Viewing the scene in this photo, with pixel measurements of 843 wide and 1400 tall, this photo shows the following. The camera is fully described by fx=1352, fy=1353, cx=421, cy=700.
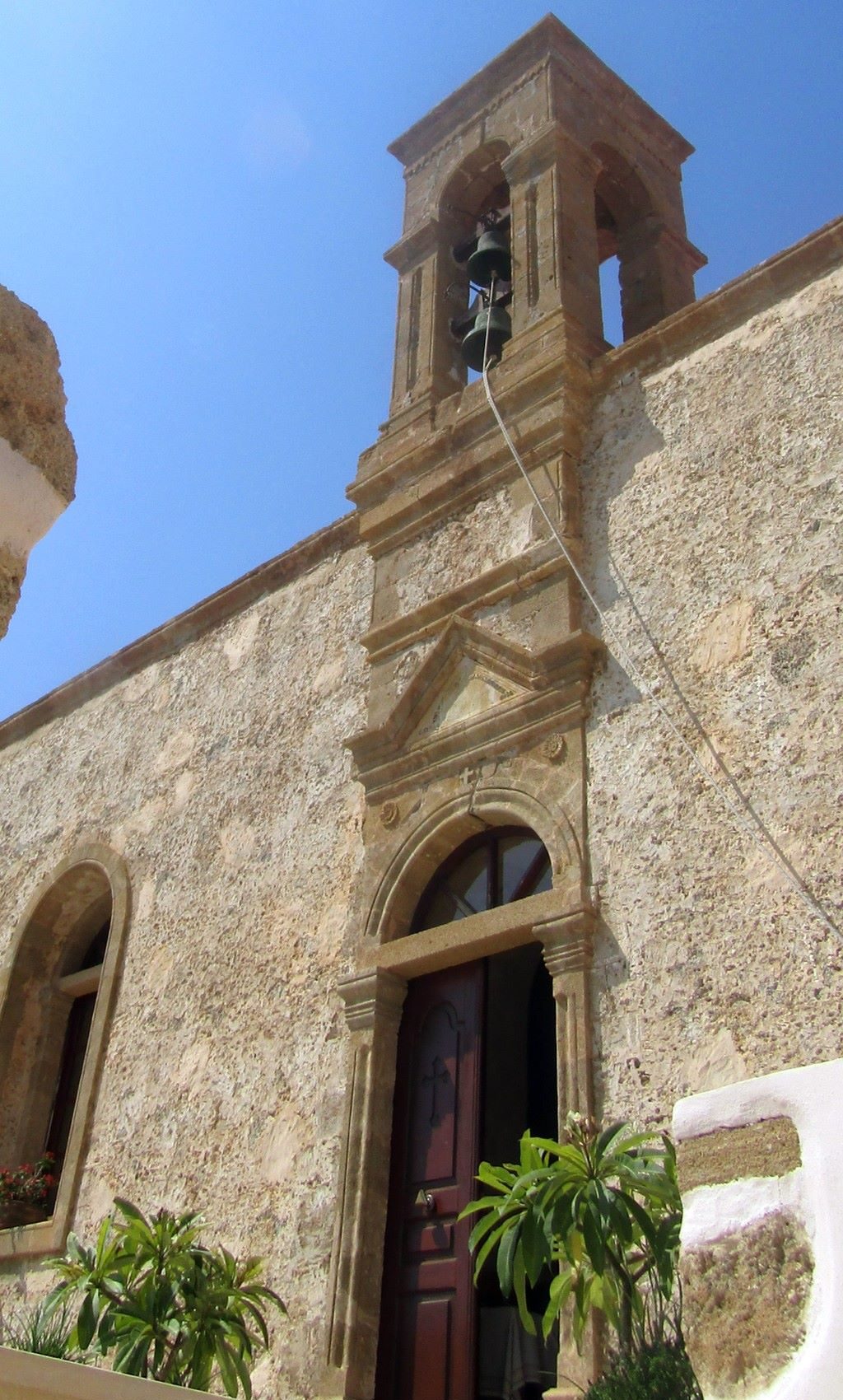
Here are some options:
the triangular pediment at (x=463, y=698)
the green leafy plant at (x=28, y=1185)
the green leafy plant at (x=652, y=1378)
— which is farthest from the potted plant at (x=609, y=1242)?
the green leafy plant at (x=28, y=1185)

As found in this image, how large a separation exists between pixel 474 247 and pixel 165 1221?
6010 millimetres

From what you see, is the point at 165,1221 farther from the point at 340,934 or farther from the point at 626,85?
the point at 626,85

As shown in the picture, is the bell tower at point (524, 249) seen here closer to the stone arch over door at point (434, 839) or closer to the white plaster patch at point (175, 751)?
the stone arch over door at point (434, 839)

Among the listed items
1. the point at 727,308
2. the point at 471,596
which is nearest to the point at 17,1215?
the point at 471,596

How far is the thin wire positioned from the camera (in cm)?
474

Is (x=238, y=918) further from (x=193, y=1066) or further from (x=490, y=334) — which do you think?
(x=490, y=334)

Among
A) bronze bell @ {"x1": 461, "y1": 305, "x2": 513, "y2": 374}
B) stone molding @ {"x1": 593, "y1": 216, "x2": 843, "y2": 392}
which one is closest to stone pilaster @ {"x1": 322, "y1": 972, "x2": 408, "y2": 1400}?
stone molding @ {"x1": 593, "y1": 216, "x2": 843, "y2": 392}

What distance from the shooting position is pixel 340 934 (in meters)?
6.57

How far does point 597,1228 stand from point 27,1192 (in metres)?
4.86

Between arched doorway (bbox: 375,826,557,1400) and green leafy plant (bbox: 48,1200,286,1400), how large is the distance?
0.57 metres

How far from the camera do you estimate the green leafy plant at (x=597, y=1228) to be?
397 centimetres

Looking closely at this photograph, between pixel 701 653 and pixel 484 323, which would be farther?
pixel 484 323

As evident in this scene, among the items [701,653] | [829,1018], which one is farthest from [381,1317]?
[701,653]

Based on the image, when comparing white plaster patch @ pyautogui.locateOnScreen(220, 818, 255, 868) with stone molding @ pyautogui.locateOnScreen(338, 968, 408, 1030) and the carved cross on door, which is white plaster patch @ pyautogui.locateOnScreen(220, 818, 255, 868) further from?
the carved cross on door
